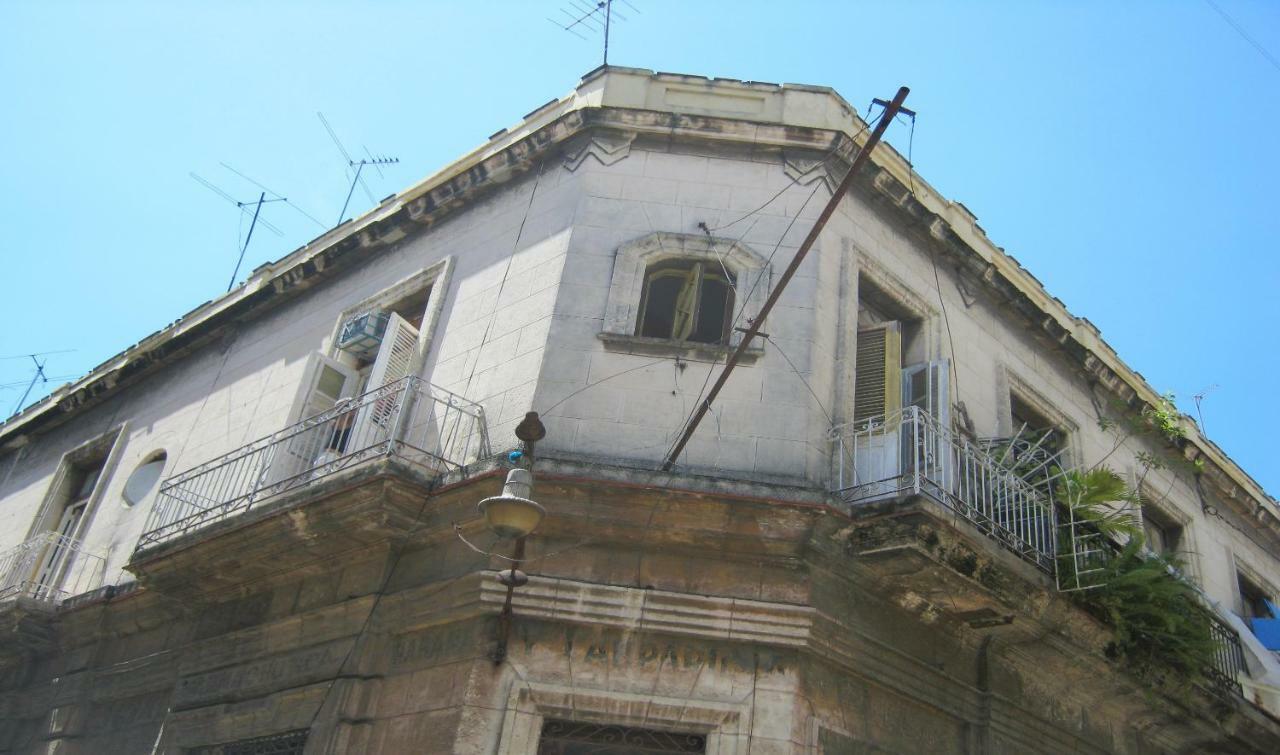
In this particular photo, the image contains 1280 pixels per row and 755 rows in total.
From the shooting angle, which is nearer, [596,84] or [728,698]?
[728,698]

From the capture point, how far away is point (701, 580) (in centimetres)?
839

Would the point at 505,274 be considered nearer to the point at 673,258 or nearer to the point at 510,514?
the point at 673,258

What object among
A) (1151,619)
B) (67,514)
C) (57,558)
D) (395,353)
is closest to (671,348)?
(395,353)

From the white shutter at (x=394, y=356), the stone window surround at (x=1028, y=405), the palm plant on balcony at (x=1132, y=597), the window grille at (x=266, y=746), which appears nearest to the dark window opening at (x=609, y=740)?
the window grille at (x=266, y=746)

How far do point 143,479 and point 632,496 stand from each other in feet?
24.8

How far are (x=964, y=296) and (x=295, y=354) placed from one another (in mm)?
7107

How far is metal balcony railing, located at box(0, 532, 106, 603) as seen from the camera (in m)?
12.8

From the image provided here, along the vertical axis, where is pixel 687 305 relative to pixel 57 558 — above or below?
above

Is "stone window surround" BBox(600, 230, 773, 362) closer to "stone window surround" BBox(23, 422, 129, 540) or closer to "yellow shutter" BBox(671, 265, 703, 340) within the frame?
"yellow shutter" BBox(671, 265, 703, 340)

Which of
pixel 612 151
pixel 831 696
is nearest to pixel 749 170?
pixel 612 151

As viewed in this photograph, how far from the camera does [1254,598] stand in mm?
15758

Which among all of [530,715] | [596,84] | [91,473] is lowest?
[530,715]

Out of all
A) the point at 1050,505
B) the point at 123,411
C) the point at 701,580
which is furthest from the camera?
the point at 123,411

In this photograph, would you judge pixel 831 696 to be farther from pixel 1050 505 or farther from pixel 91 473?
pixel 91 473
